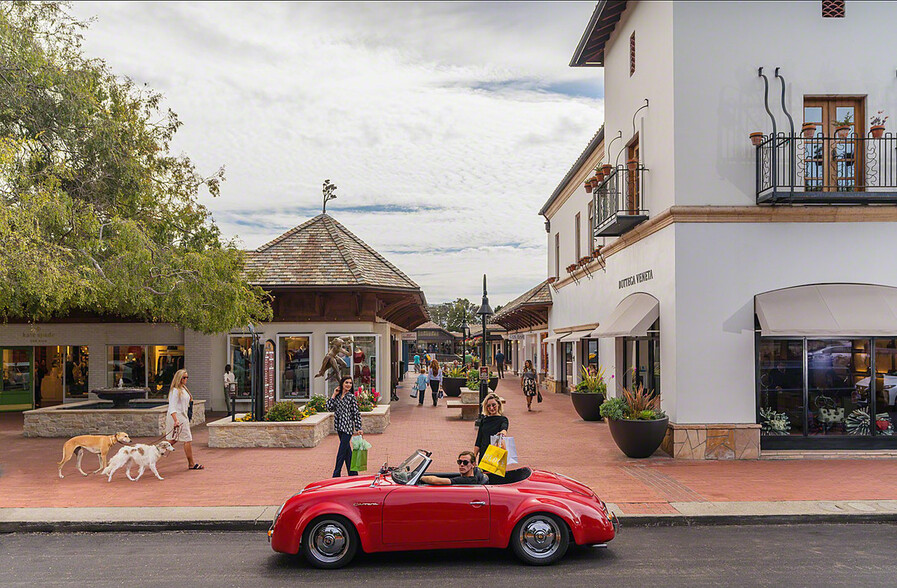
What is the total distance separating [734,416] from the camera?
1362 cm

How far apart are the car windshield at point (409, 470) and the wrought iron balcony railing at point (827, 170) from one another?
876cm

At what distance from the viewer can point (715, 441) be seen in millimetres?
13539

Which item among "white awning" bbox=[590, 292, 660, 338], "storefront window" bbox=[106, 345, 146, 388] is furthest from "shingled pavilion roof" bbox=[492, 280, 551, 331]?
"storefront window" bbox=[106, 345, 146, 388]

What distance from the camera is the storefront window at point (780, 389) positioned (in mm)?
13758

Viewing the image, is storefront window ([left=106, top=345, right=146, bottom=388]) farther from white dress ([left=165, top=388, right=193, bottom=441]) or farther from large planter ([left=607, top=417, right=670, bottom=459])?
large planter ([left=607, top=417, right=670, bottom=459])

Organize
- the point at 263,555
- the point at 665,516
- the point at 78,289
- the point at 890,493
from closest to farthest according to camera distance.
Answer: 1. the point at 263,555
2. the point at 665,516
3. the point at 890,493
4. the point at 78,289

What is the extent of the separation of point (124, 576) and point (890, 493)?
1019cm

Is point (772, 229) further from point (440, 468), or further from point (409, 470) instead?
point (409, 470)

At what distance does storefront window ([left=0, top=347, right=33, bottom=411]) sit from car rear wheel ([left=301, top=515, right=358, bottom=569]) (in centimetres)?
1885

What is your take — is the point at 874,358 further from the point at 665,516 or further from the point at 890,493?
the point at 665,516

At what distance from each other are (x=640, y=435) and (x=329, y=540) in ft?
24.9

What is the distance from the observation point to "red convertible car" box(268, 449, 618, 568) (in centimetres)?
727

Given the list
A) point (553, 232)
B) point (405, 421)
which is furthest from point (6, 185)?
point (553, 232)

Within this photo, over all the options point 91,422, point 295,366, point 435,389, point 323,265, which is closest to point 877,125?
point 323,265
